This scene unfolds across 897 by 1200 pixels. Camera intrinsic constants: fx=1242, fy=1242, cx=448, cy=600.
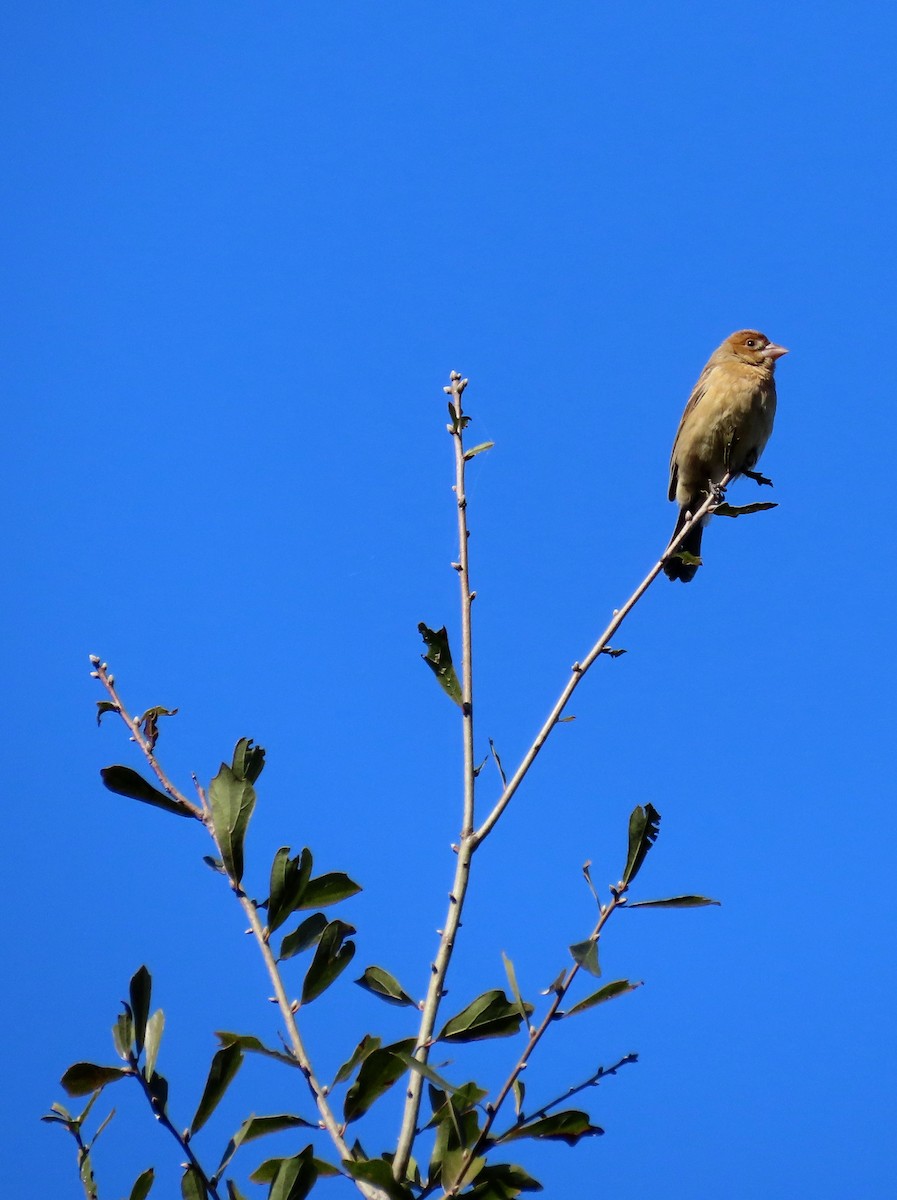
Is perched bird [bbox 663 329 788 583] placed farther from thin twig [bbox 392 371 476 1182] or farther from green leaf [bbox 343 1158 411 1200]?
green leaf [bbox 343 1158 411 1200]

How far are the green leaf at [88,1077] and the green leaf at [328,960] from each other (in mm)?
414

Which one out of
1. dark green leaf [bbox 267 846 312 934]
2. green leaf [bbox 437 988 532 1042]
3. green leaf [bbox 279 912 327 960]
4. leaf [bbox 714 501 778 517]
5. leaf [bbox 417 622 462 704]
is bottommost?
green leaf [bbox 437 988 532 1042]

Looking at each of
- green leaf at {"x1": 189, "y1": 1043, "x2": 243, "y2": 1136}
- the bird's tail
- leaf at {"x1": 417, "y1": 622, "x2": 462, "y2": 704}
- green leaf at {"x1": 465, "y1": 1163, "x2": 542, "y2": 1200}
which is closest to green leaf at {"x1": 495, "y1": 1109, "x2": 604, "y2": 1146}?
green leaf at {"x1": 465, "y1": 1163, "x2": 542, "y2": 1200}

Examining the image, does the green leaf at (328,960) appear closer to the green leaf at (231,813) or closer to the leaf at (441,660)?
the green leaf at (231,813)

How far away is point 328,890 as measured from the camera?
259cm

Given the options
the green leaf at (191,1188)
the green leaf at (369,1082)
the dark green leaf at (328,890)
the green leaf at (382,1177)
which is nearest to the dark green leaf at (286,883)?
the dark green leaf at (328,890)

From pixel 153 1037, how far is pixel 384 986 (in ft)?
1.52

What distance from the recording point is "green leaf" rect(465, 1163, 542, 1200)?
208 centimetres

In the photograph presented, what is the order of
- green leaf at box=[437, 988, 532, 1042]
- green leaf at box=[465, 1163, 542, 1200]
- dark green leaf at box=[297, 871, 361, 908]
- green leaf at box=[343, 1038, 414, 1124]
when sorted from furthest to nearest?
dark green leaf at box=[297, 871, 361, 908] < green leaf at box=[437, 988, 532, 1042] < green leaf at box=[343, 1038, 414, 1124] < green leaf at box=[465, 1163, 542, 1200]

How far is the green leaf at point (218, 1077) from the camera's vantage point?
2295 mm

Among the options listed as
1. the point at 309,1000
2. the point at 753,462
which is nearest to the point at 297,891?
the point at 309,1000

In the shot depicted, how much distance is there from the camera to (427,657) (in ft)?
9.19

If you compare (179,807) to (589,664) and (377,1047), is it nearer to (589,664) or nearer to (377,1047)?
(377,1047)

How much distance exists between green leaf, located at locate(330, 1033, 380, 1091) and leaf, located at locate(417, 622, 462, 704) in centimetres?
72
